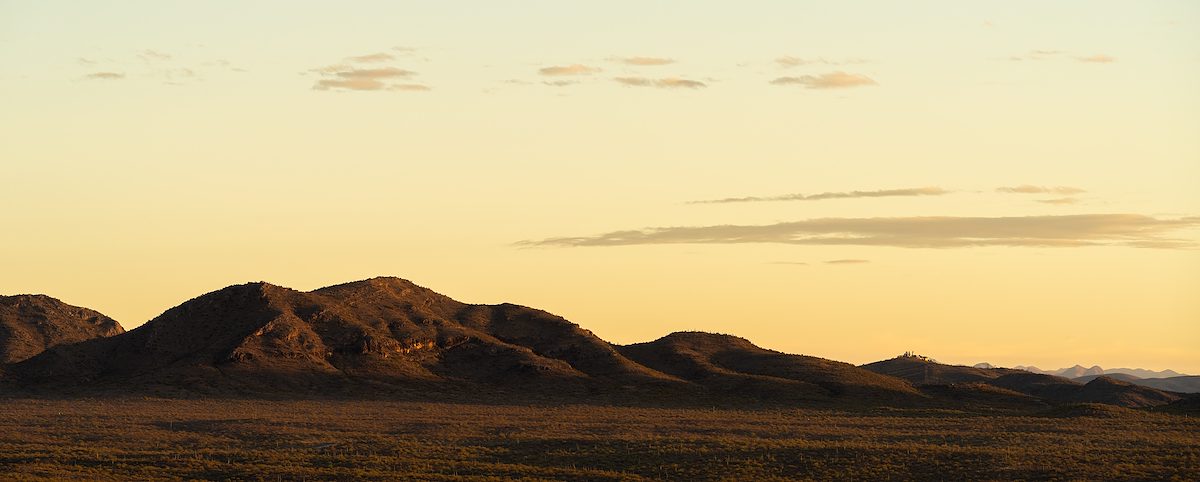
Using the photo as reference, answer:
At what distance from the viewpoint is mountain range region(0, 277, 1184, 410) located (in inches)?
5906

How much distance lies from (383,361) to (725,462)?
9052 centimetres

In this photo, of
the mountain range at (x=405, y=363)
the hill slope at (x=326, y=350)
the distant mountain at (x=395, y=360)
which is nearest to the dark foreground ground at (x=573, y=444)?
the mountain range at (x=405, y=363)

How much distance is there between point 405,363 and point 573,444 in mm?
77977

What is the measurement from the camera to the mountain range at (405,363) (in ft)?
492

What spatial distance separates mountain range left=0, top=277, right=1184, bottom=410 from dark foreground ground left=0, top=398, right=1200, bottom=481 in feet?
67.0

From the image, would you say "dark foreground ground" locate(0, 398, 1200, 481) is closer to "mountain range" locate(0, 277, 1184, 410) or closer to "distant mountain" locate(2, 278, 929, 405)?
"mountain range" locate(0, 277, 1184, 410)

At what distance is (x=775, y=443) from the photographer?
8606 cm

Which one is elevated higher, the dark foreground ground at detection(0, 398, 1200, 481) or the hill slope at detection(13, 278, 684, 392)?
the hill slope at detection(13, 278, 684, 392)

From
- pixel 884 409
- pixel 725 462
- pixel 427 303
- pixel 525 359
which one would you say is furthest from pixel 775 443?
pixel 427 303

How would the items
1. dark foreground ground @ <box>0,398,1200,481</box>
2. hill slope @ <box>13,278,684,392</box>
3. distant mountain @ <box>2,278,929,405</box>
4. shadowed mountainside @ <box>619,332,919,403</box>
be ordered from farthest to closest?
1. shadowed mountainside @ <box>619,332,919,403</box>
2. hill slope @ <box>13,278,684,392</box>
3. distant mountain @ <box>2,278,929,405</box>
4. dark foreground ground @ <box>0,398,1200,481</box>

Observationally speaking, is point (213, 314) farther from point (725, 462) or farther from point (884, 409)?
point (725, 462)

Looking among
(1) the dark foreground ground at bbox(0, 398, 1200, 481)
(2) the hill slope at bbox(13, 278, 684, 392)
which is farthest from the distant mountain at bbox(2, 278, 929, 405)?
(1) the dark foreground ground at bbox(0, 398, 1200, 481)

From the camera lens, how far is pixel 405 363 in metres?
163

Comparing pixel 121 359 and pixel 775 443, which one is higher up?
pixel 121 359
